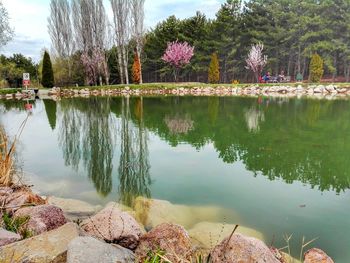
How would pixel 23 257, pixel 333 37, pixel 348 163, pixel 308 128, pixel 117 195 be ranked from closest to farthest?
1. pixel 23 257
2. pixel 117 195
3. pixel 348 163
4. pixel 308 128
5. pixel 333 37

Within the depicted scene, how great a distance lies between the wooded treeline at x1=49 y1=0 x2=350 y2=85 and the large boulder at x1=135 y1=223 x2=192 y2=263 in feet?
90.5

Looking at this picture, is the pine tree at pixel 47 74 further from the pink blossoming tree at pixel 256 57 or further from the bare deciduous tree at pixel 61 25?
the pink blossoming tree at pixel 256 57

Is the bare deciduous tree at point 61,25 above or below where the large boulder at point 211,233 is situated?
above

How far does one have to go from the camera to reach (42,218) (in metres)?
2.82

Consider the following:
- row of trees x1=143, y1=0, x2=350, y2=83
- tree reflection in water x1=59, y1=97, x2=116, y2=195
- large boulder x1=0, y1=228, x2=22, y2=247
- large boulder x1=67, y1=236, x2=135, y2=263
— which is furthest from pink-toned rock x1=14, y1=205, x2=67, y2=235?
row of trees x1=143, y1=0, x2=350, y2=83

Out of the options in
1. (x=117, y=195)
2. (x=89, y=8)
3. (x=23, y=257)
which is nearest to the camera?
(x=23, y=257)

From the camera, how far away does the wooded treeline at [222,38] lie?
2944cm

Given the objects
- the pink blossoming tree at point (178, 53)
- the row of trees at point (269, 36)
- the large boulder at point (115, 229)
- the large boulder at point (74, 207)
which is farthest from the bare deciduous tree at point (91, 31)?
the large boulder at point (115, 229)

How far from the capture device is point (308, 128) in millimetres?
9391

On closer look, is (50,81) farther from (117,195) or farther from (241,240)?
(241,240)

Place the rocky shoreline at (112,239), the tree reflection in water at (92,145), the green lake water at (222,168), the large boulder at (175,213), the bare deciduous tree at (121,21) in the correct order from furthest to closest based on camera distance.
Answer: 1. the bare deciduous tree at (121,21)
2. the tree reflection in water at (92,145)
3. the green lake water at (222,168)
4. the large boulder at (175,213)
5. the rocky shoreline at (112,239)

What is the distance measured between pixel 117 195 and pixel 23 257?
264 cm

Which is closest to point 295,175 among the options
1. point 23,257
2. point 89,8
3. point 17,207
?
point 17,207

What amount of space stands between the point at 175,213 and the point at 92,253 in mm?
2015
